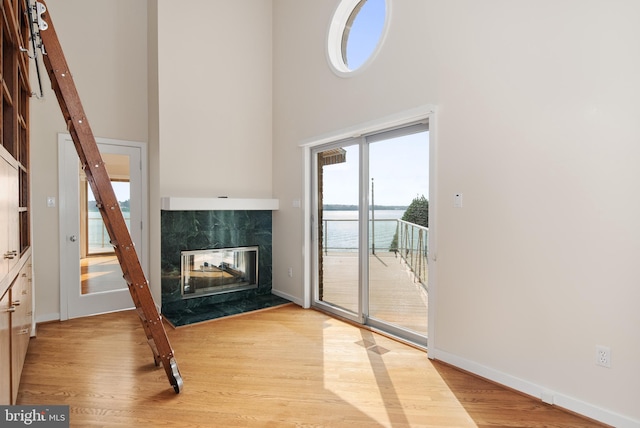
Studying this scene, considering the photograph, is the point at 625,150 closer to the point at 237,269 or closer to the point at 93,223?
the point at 237,269

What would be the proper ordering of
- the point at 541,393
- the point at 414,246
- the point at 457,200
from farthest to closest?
the point at 414,246 < the point at 457,200 < the point at 541,393

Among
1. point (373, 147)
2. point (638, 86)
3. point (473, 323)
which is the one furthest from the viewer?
point (373, 147)

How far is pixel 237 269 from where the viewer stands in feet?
16.1

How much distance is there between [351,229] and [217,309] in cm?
196

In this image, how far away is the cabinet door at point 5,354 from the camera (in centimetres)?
167

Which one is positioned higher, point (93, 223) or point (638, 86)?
point (638, 86)

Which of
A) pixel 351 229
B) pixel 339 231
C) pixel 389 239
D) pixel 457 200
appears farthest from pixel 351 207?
pixel 457 200

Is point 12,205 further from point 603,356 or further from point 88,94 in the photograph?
point 603,356

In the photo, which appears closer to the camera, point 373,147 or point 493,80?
point 493,80

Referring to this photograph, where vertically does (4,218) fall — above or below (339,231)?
above

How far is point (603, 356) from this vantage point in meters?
2.11

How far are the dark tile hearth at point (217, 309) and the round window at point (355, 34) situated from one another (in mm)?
3008

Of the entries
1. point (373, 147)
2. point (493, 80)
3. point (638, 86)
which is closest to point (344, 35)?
point (373, 147)

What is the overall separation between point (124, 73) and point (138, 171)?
1222 millimetres
